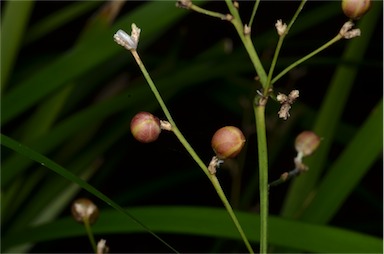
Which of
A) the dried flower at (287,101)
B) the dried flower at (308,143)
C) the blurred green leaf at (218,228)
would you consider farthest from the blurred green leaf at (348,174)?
the dried flower at (287,101)

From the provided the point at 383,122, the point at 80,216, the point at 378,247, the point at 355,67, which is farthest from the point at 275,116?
the point at 80,216

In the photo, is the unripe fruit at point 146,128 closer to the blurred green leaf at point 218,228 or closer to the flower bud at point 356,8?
the flower bud at point 356,8

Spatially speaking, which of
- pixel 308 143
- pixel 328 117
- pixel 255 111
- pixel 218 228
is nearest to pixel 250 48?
pixel 255 111

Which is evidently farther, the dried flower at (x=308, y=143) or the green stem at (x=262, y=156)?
the dried flower at (x=308, y=143)

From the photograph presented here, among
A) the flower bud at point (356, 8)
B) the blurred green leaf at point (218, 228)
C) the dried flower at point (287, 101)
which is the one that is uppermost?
the blurred green leaf at point (218, 228)

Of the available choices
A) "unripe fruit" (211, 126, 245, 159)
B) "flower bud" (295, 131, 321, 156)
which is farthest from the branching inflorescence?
"flower bud" (295, 131, 321, 156)

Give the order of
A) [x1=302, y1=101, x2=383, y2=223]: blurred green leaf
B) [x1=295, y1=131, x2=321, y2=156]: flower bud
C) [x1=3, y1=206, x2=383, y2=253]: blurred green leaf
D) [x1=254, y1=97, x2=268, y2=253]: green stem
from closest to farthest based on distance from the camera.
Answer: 1. [x1=254, y1=97, x2=268, y2=253]: green stem
2. [x1=295, y1=131, x2=321, y2=156]: flower bud
3. [x1=3, y1=206, x2=383, y2=253]: blurred green leaf
4. [x1=302, y1=101, x2=383, y2=223]: blurred green leaf

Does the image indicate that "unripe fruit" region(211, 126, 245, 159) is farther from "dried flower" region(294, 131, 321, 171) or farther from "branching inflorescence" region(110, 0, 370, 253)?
"dried flower" region(294, 131, 321, 171)
